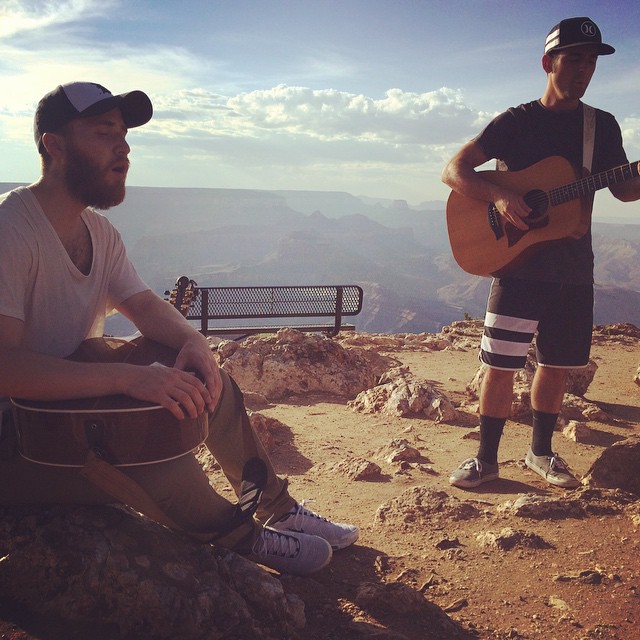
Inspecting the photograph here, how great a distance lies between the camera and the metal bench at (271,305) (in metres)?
10.2

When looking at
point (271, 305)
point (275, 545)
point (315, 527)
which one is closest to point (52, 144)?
point (275, 545)

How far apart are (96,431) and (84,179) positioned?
0.92 metres

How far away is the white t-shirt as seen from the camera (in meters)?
Answer: 2.08

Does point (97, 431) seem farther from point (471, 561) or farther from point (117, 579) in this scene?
point (471, 561)

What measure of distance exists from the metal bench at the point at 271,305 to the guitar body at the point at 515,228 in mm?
6236

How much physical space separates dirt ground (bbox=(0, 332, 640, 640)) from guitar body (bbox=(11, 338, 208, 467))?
50cm

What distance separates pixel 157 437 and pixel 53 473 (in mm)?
333

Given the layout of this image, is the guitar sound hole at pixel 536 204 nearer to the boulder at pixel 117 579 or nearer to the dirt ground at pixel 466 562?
the dirt ground at pixel 466 562

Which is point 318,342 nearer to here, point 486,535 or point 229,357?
point 229,357

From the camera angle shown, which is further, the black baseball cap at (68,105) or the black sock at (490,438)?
the black sock at (490,438)

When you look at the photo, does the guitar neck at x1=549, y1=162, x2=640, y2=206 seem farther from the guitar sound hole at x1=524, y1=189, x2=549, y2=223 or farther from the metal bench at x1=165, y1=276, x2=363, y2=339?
the metal bench at x1=165, y1=276, x2=363, y2=339

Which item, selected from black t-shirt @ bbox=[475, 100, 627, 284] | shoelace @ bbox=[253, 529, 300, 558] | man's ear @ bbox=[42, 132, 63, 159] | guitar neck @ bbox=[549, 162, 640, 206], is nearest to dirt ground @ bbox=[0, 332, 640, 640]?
shoelace @ bbox=[253, 529, 300, 558]

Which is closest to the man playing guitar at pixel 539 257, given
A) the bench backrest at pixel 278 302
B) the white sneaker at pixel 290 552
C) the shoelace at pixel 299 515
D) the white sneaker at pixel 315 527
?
the white sneaker at pixel 315 527

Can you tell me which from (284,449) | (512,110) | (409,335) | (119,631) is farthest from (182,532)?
(409,335)
